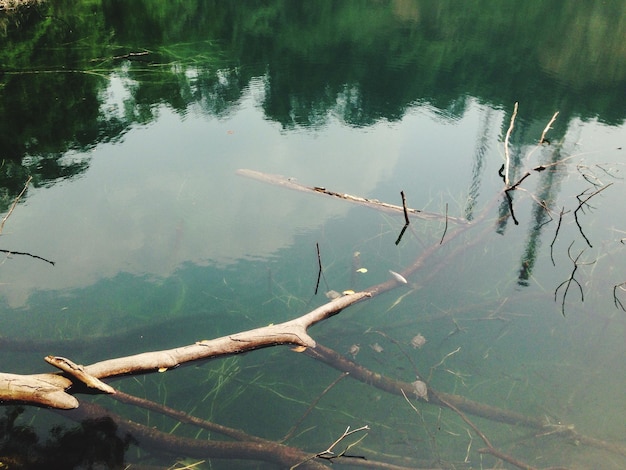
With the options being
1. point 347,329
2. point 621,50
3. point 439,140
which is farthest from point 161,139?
point 621,50

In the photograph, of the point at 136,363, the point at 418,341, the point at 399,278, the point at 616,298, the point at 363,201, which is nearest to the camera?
the point at 136,363

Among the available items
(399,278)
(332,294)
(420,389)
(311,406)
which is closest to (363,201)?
(399,278)

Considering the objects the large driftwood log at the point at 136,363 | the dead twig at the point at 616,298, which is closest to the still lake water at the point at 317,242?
the dead twig at the point at 616,298

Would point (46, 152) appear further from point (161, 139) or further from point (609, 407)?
point (609, 407)

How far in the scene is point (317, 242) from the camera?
503cm

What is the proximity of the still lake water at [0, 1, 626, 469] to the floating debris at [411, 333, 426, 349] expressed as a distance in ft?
0.10

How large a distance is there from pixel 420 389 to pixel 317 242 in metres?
1.98

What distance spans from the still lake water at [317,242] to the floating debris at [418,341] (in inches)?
1.2

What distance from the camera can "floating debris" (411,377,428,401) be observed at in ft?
11.3

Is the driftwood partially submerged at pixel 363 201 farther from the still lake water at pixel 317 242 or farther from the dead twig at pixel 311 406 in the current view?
the dead twig at pixel 311 406

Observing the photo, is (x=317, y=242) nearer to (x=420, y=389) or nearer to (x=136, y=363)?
(x=420, y=389)

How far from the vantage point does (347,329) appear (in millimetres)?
4043

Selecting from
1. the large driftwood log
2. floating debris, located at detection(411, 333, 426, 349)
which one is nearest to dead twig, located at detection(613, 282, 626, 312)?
floating debris, located at detection(411, 333, 426, 349)

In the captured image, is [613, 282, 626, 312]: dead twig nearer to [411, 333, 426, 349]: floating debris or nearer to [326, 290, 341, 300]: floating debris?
[411, 333, 426, 349]: floating debris
